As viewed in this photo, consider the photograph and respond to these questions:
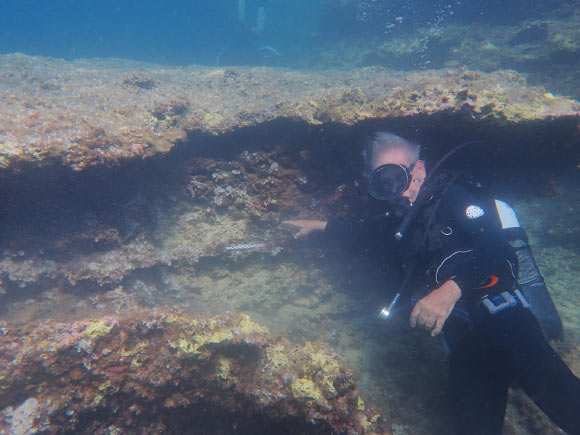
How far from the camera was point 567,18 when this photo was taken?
1130cm

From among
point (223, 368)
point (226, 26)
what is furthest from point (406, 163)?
point (226, 26)

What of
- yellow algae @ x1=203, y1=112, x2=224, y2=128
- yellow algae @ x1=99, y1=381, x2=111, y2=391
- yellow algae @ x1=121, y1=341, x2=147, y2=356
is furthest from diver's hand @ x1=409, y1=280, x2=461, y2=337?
yellow algae @ x1=203, y1=112, x2=224, y2=128

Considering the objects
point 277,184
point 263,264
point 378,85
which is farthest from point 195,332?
point 378,85

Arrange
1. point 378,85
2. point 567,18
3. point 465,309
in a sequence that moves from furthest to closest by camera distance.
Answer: point 567,18, point 378,85, point 465,309

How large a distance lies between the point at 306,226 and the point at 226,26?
45.4 metres

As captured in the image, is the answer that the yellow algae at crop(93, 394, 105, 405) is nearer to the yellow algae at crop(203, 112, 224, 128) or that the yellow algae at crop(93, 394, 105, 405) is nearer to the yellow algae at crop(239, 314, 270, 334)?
the yellow algae at crop(239, 314, 270, 334)

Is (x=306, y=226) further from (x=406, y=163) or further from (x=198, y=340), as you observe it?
(x=198, y=340)

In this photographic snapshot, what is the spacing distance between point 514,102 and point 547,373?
2925mm

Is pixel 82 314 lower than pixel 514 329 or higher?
lower

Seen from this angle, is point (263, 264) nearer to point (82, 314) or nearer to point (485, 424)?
point (82, 314)

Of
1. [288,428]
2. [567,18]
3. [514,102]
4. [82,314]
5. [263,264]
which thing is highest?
[567,18]

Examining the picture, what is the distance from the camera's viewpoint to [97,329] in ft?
8.59

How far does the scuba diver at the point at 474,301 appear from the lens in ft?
8.29

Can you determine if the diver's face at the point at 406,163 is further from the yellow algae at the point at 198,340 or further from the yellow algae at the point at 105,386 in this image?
the yellow algae at the point at 105,386
